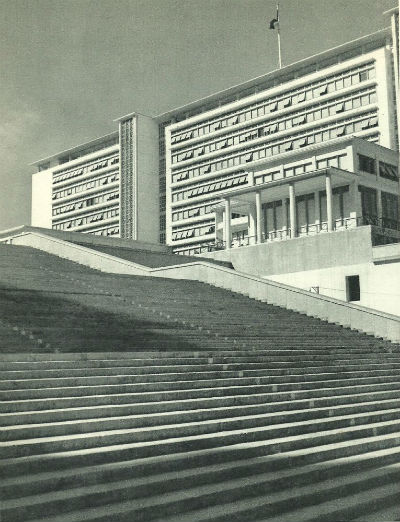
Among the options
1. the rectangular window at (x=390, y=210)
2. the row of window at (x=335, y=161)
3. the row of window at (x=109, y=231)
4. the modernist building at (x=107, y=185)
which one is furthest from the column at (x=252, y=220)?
the row of window at (x=109, y=231)

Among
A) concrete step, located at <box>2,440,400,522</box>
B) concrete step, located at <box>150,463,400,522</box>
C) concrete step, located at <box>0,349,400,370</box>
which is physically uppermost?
concrete step, located at <box>0,349,400,370</box>

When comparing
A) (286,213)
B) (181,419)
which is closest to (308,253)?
(286,213)

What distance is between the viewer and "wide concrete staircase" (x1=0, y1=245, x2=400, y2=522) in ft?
17.6

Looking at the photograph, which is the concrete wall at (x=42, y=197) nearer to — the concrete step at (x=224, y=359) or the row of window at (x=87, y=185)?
the row of window at (x=87, y=185)

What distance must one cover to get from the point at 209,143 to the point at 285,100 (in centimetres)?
1071

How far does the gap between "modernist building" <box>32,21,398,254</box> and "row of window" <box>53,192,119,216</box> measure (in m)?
0.15

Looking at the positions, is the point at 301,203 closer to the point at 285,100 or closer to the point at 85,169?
the point at 285,100

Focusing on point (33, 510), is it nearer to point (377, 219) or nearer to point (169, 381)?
point (169, 381)

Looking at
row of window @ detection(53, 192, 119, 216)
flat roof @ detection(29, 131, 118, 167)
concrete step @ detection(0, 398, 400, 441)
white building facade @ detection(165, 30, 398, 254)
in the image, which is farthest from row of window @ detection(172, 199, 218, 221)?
concrete step @ detection(0, 398, 400, 441)

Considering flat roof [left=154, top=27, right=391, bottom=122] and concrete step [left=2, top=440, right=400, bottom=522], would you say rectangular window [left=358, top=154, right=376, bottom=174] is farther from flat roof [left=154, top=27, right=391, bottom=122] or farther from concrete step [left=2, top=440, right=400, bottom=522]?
concrete step [left=2, top=440, right=400, bottom=522]

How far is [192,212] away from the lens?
6700 centimetres

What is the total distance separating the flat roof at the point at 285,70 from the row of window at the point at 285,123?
4.52 meters

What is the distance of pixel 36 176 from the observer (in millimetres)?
90188

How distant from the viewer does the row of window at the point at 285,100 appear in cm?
5297
